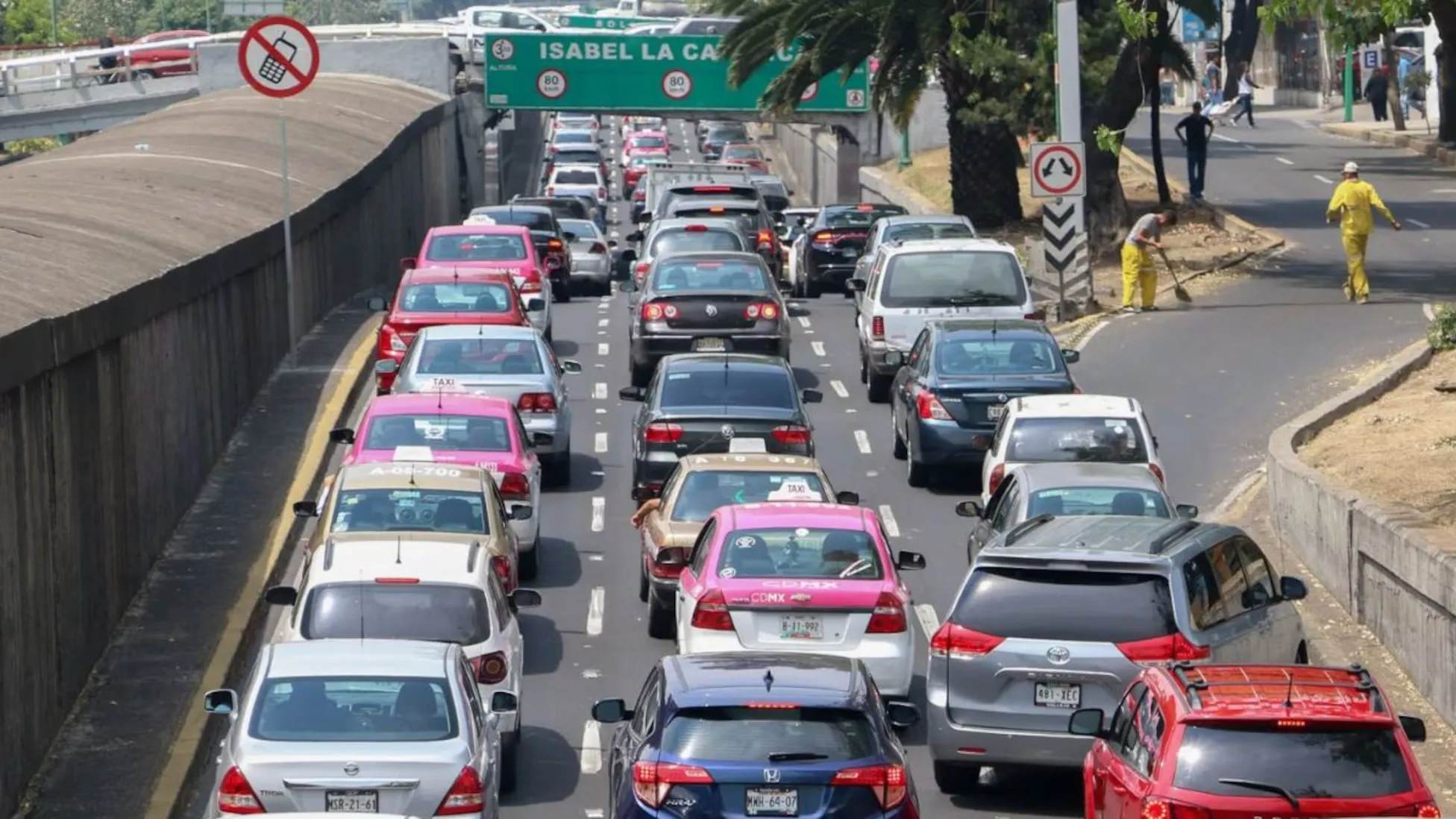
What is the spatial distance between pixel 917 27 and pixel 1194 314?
Answer: 416 inches

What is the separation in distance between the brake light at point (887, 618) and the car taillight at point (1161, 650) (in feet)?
7.89

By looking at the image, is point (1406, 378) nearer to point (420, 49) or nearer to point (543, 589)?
point (543, 589)

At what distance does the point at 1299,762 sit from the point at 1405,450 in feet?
39.8

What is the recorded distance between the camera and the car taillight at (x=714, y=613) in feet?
51.3

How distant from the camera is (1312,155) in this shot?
60.6 m

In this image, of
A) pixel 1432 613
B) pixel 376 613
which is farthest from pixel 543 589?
pixel 1432 613

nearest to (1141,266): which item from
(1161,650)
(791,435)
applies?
(791,435)

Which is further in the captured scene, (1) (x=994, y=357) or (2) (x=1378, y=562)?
(1) (x=994, y=357)

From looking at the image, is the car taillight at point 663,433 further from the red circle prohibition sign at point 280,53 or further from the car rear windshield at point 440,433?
the red circle prohibition sign at point 280,53

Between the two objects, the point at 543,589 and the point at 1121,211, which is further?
the point at 1121,211

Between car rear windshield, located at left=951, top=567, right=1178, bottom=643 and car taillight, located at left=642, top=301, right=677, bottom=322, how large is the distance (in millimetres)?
14778

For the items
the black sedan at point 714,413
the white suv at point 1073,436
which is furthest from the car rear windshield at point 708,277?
the white suv at point 1073,436

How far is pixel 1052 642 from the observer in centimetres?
1350

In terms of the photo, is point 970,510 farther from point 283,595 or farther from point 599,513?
point 283,595
